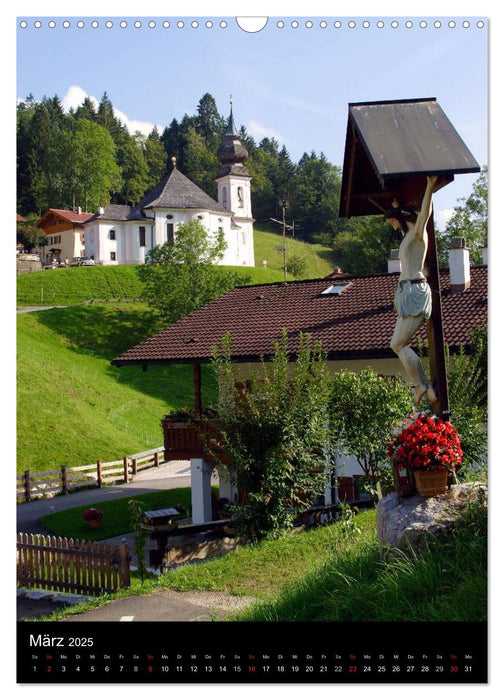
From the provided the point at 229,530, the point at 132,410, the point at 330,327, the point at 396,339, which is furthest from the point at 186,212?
the point at 396,339

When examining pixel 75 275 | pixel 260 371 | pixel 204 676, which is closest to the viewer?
pixel 204 676

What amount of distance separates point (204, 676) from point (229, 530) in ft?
28.2

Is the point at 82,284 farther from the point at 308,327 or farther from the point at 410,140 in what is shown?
the point at 410,140

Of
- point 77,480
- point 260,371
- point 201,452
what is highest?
point 260,371

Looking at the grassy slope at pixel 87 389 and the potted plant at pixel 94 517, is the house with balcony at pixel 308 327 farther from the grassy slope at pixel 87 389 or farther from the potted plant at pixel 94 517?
the grassy slope at pixel 87 389

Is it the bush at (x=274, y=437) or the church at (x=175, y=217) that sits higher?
the church at (x=175, y=217)

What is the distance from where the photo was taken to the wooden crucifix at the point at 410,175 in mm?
5922

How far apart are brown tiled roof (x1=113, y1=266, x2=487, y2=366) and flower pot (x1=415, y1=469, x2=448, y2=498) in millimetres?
8037

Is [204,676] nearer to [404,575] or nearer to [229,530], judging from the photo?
[404,575]

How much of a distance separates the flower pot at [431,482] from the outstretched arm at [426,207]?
2.09m

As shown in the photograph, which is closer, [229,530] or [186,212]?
[229,530]

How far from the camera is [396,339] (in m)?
6.83

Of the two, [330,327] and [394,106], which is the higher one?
[394,106]

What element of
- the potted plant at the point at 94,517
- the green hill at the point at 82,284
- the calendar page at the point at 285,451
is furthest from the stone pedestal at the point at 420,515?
the green hill at the point at 82,284
